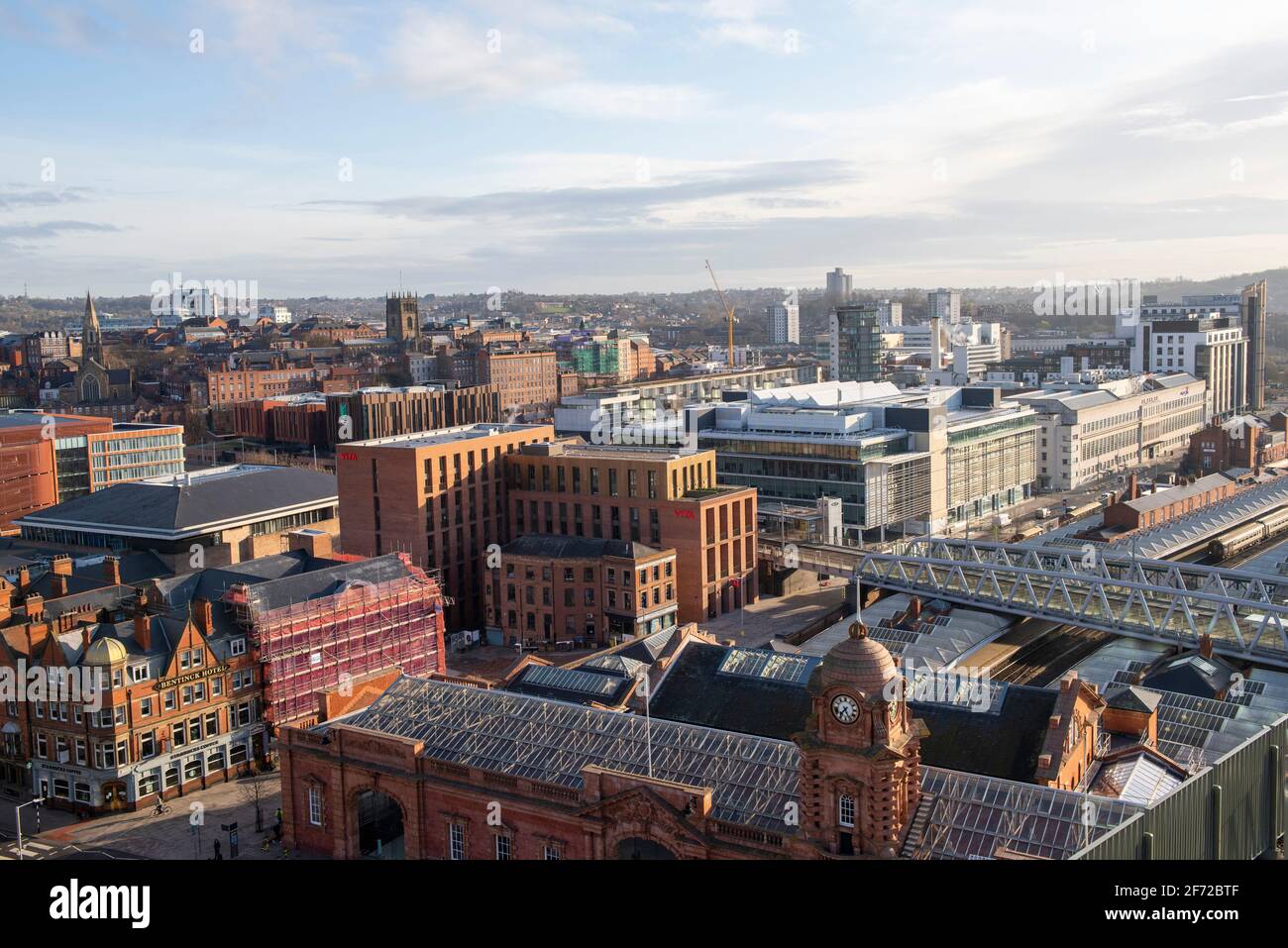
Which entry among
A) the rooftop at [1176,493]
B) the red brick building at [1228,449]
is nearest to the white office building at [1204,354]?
the red brick building at [1228,449]

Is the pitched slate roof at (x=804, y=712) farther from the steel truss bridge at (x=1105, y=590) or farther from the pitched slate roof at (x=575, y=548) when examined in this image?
the pitched slate roof at (x=575, y=548)

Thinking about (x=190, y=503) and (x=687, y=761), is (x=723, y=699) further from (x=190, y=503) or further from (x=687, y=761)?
(x=190, y=503)

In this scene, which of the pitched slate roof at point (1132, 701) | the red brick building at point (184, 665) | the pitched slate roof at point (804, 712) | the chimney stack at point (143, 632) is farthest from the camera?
the chimney stack at point (143, 632)

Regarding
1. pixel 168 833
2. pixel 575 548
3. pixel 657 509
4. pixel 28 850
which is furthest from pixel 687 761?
pixel 657 509

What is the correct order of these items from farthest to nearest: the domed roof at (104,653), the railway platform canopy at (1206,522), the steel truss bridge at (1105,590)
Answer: the railway platform canopy at (1206,522), the steel truss bridge at (1105,590), the domed roof at (104,653)

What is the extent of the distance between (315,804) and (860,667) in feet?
67.7

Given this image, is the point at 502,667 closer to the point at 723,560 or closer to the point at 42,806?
the point at 723,560

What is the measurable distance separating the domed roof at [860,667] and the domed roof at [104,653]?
102ft

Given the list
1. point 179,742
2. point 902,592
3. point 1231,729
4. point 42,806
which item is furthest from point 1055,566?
point 42,806

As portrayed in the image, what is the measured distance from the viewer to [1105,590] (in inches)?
2525

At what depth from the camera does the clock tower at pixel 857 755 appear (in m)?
26.6

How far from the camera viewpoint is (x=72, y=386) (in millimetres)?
180625

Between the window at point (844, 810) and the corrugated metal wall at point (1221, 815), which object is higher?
the corrugated metal wall at point (1221, 815)

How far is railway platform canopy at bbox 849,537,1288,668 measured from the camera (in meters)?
53.6
